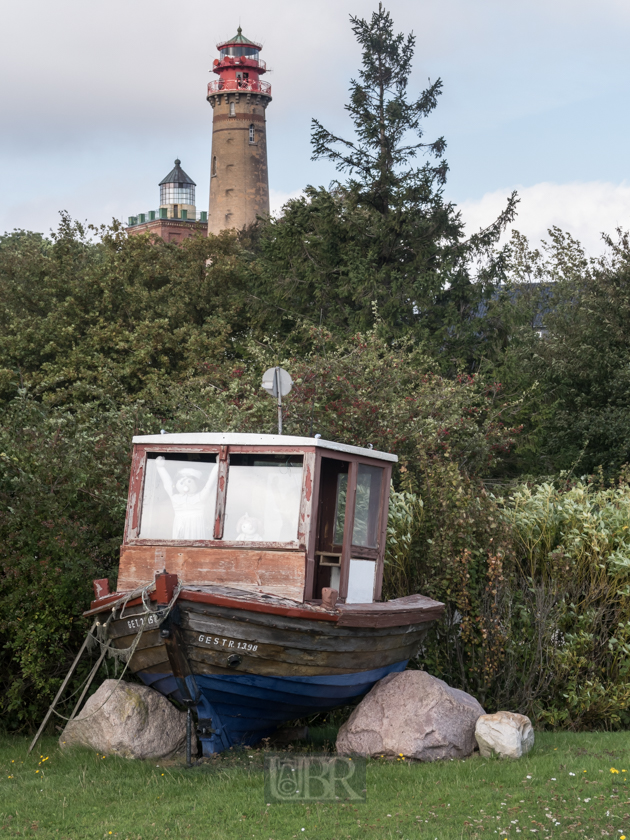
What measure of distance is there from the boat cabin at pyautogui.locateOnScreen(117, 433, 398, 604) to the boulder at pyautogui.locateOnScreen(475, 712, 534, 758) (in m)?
1.81

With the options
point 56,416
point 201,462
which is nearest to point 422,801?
point 201,462

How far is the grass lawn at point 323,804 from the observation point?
23.6 feet

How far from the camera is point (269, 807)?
309 inches

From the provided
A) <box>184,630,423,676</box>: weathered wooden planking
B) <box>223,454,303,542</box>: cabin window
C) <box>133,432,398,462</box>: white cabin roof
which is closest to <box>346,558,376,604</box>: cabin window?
<box>184,630,423,676</box>: weathered wooden planking

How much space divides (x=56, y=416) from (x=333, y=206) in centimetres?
1424

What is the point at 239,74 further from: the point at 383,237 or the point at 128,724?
the point at 128,724

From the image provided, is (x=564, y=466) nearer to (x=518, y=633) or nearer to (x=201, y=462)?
(x=518, y=633)

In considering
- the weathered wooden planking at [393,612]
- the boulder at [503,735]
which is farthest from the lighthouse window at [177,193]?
the boulder at [503,735]

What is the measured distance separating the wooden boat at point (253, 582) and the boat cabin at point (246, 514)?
0.01m

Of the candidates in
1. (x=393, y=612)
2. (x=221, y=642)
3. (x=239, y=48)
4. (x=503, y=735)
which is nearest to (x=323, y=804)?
(x=221, y=642)

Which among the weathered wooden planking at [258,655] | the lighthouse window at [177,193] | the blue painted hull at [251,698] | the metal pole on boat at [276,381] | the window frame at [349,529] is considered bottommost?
the blue painted hull at [251,698]

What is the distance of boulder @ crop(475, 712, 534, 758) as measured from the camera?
926cm

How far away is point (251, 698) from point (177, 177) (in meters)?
78.9

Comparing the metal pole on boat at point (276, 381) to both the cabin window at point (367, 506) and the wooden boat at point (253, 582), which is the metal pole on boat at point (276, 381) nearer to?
the wooden boat at point (253, 582)
